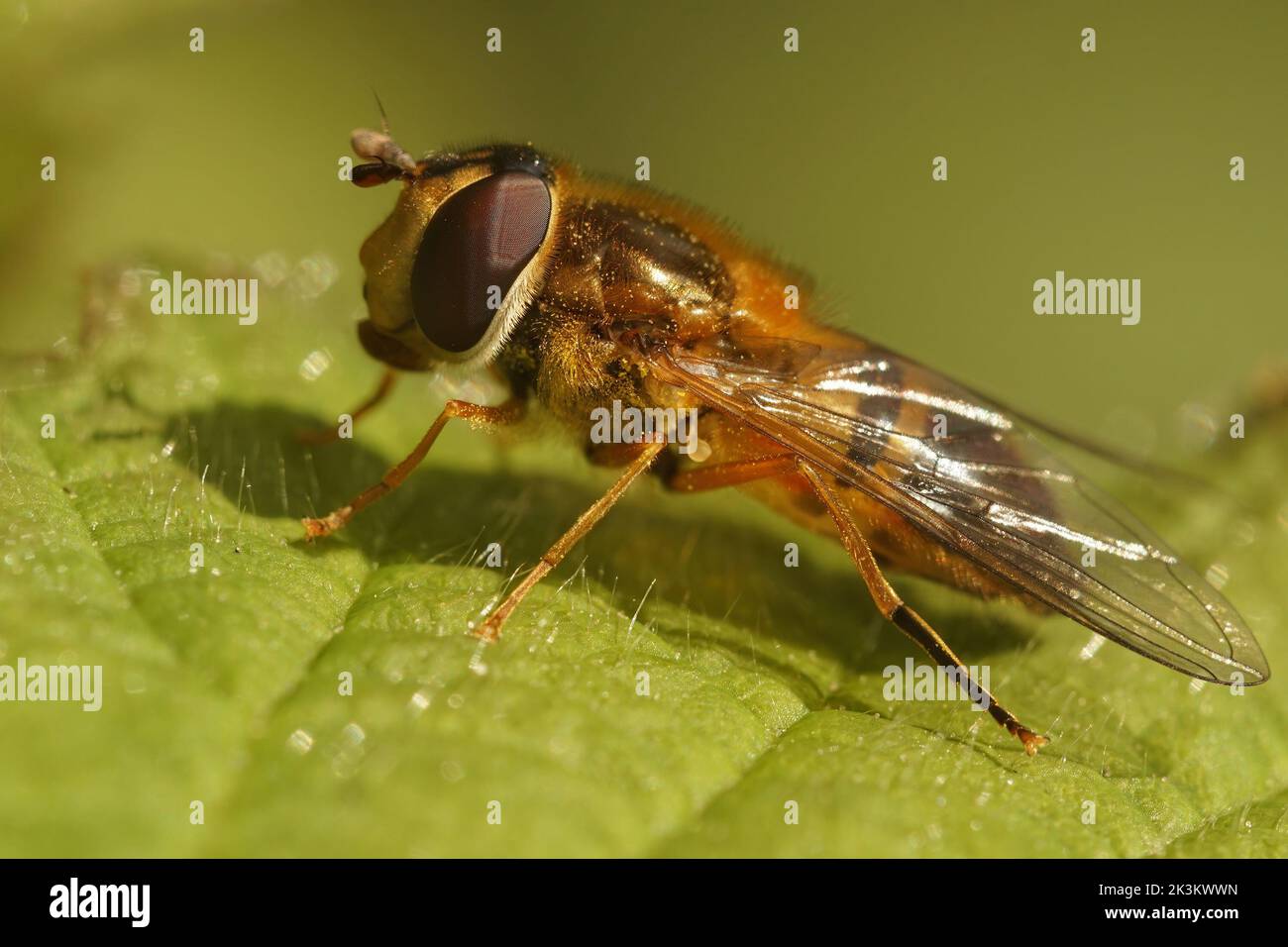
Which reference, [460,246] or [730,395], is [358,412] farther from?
[730,395]

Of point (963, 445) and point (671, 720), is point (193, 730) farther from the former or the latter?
point (963, 445)

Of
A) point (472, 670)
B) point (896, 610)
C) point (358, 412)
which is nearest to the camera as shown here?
point (472, 670)

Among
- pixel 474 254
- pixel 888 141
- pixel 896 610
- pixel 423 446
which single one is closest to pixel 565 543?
pixel 423 446

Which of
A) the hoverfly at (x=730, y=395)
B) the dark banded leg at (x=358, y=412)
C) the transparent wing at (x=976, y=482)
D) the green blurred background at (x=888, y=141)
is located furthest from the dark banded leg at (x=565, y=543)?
the green blurred background at (x=888, y=141)

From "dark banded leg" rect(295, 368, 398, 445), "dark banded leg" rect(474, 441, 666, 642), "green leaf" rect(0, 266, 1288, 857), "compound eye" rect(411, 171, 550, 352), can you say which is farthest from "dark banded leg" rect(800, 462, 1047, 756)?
"dark banded leg" rect(295, 368, 398, 445)

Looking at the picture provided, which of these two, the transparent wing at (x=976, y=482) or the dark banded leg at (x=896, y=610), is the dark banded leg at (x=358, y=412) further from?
the dark banded leg at (x=896, y=610)

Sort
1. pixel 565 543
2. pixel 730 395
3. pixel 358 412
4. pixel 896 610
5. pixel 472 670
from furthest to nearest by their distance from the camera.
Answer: pixel 358 412 < pixel 730 395 < pixel 896 610 < pixel 565 543 < pixel 472 670
